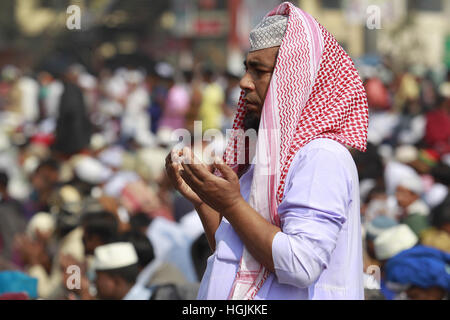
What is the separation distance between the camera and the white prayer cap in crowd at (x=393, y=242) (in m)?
4.62

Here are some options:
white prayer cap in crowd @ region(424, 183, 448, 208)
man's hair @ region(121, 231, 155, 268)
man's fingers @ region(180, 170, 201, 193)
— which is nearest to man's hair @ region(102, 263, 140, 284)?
man's hair @ region(121, 231, 155, 268)

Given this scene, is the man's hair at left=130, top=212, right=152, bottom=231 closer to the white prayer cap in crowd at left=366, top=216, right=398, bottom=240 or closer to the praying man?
the white prayer cap in crowd at left=366, top=216, right=398, bottom=240

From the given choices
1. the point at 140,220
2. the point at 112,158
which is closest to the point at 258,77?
the point at 140,220

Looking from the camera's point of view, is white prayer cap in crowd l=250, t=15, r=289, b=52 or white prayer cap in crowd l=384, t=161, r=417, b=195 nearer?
white prayer cap in crowd l=250, t=15, r=289, b=52

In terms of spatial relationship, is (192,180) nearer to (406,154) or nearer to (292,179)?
(292,179)

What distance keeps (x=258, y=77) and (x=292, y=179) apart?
1.21 feet

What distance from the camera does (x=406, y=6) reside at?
32344 millimetres

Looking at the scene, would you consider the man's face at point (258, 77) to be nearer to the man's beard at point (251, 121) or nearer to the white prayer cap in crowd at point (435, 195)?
the man's beard at point (251, 121)

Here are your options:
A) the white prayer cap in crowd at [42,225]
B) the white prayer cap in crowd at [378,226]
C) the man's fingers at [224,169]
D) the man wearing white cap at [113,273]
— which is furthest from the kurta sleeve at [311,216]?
the white prayer cap in crowd at [42,225]

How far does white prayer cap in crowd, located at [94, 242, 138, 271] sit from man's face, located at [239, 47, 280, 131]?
2.23 meters

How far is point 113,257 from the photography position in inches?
170

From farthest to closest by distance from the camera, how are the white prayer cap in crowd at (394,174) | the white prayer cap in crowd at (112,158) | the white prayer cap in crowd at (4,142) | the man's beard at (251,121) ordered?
the white prayer cap in crowd at (4,142) → the white prayer cap in crowd at (112,158) → the white prayer cap in crowd at (394,174) → the man's beard at (251,121)

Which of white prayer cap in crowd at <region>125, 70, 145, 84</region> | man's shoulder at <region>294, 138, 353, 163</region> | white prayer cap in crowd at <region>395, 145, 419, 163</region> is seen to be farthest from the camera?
white prayer cap in crowd at <region>125, 70, 145, 84</region>

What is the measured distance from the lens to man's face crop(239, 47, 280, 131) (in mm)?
2260
